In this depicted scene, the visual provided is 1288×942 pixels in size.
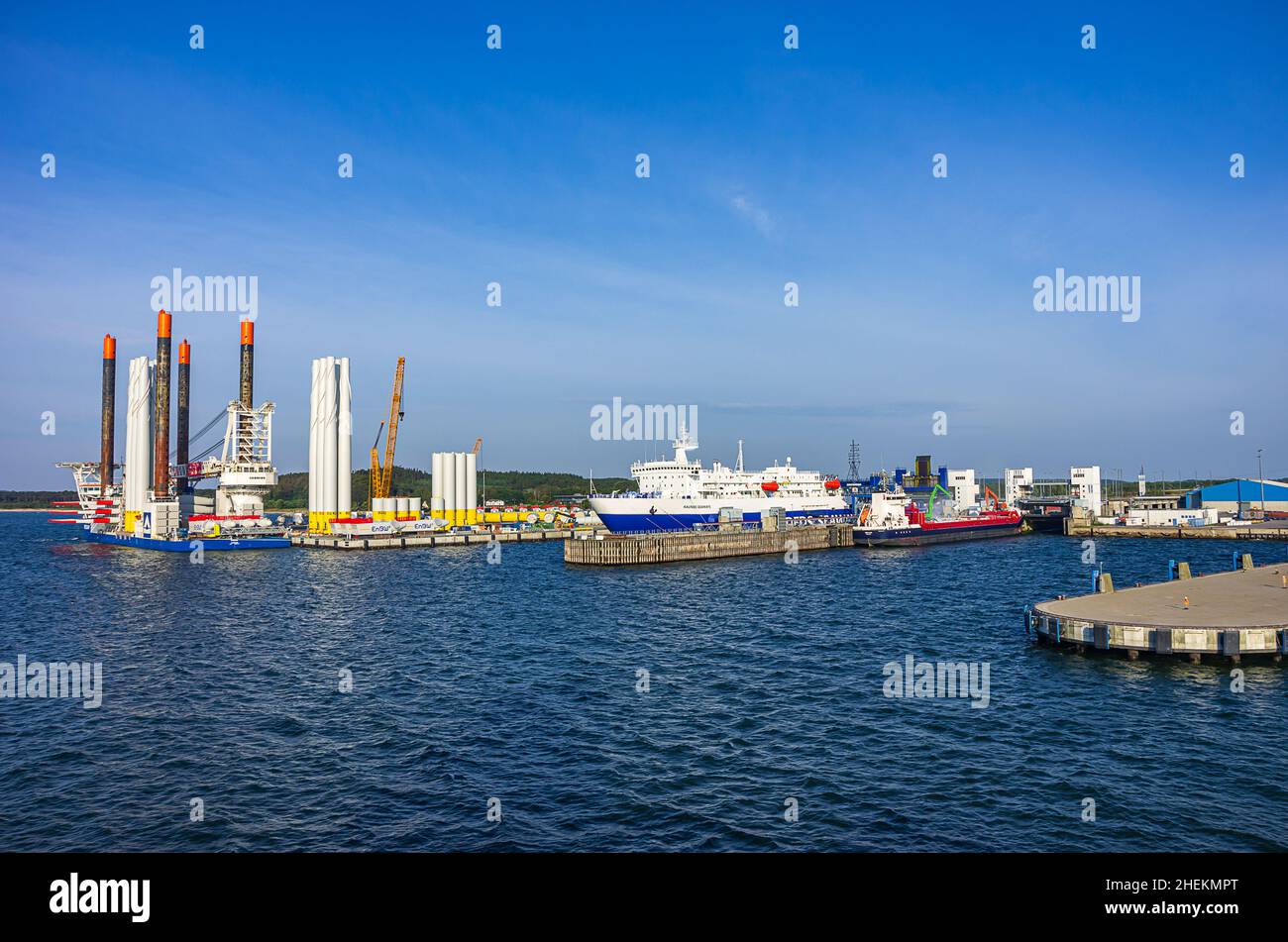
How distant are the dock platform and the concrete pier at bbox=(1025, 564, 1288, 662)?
93.4 m

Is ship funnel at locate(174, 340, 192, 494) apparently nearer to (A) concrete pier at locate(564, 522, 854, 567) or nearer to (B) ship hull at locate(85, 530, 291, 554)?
(B) ship hull at locate(85, 530, 291, 554)

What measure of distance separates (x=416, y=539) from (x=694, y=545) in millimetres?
49295

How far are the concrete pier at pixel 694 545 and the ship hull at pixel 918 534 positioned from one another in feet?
12.4

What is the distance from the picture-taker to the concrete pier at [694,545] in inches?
3324

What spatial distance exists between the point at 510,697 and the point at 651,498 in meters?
71.4

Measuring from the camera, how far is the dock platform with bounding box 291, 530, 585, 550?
372ft

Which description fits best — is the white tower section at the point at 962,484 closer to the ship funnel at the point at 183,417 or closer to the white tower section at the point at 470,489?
the white tower section at the point at 470,489

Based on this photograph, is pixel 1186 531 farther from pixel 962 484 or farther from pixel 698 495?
pixel 698 495

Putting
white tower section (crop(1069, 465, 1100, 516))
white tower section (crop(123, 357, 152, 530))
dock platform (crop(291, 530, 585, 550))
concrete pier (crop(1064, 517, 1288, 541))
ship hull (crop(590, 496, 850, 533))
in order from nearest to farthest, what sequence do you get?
ship hull (crop(590, 496, 850, 533)), concrete pier (crop(1064, 517, 1288, 541)), dock platform (crop(291, 530, 585, 550)), white tower section (crop(123, 357, 152, 530)), white tower section (crop(1069, 465, 1100, 516))

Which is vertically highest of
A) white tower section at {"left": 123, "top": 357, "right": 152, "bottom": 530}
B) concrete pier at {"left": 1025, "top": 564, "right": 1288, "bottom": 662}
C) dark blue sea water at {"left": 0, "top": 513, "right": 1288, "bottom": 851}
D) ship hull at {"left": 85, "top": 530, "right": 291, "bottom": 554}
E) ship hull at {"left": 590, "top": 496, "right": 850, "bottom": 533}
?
white tower section at {"left": 123, "top": 357, "right": 152, "bottom": 530}

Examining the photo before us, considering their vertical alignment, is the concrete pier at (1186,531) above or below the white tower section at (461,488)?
below

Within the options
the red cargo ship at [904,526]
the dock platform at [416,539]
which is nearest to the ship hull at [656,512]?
the red cargo ship at [904,526]

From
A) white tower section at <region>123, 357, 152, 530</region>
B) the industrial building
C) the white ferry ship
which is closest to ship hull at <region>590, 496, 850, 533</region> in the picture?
the white ferry ship
